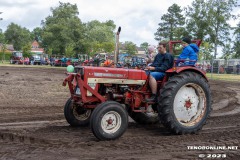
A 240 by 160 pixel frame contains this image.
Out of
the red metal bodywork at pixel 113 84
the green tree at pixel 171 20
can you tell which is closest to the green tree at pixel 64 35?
the green tree at pixel 171 20

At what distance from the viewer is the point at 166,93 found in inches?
248

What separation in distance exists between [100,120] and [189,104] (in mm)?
2027

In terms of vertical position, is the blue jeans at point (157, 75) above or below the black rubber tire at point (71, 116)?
above

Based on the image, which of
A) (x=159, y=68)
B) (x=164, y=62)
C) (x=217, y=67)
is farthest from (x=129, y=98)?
(x=217, y=67)

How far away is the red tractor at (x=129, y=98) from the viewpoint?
5.88 metres

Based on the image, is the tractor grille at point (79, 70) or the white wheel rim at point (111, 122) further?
the tractor grille at point (79, 70)

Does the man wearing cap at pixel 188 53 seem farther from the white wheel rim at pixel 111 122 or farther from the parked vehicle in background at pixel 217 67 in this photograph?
the parked vehicle in background at pixel 217 67

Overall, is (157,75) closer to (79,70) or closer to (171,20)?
(79,70)

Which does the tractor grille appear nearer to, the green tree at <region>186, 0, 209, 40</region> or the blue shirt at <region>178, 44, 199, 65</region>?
the blue shirt at <region>178, 44, 199, 65</region>

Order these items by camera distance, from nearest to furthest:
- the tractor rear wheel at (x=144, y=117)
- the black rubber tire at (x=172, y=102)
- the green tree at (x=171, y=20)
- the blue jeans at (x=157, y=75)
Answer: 1. the black rubber tire at (x=172, y=102)
2. the blue jeans at (x=157, y=75)
3. the tractor rear wheel at (x=144, y=117)
4. the green tree at (x=171, y=20)

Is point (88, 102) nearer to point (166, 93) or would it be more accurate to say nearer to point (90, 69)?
point (90, 69)

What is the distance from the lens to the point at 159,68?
678 cm

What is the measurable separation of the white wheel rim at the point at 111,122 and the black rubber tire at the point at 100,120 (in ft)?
0.17

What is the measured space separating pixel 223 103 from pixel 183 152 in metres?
7.32
